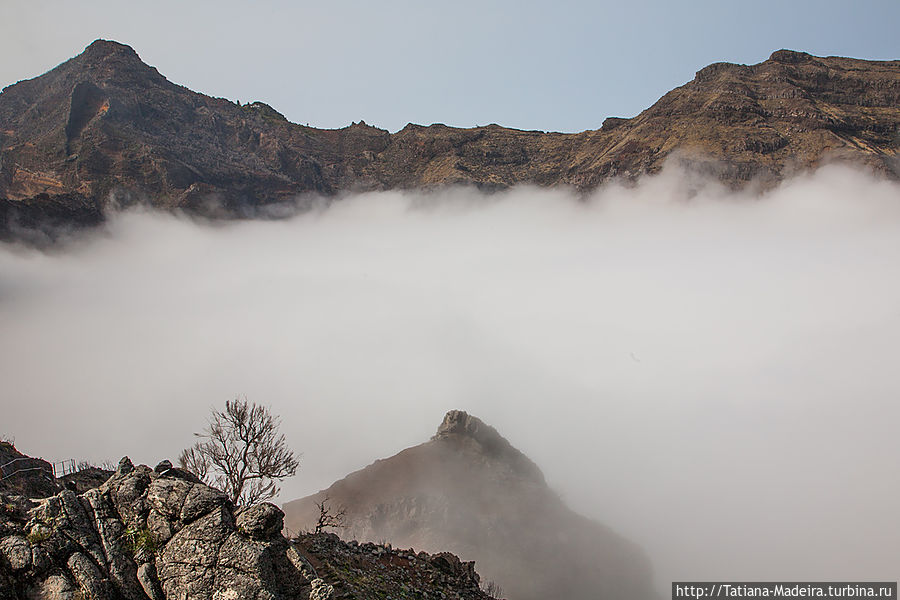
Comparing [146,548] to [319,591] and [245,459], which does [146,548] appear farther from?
[245,459]

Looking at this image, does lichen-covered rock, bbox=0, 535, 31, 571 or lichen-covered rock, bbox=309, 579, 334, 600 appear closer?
lichen-covered rock, bbox=0, 535, 31, 571

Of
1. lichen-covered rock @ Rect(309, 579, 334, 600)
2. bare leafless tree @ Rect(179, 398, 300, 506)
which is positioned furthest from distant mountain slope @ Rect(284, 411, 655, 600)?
lichen-covered rock @ Rect(309, 579, 334, 600)

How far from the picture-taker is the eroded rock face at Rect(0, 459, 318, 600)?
44.3 ft

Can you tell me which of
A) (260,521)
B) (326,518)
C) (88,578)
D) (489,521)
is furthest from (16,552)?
(489,521)

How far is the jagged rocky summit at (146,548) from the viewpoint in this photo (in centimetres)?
1352

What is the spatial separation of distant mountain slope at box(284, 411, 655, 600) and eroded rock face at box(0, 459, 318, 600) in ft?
128

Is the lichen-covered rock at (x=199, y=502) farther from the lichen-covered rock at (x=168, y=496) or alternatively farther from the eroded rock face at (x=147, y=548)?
the lichen-covered rock at (x=168, y=496)

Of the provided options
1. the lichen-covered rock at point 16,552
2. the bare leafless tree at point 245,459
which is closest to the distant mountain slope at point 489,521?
the bare leafless tree at point 245,459

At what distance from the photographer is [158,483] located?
15.6 m

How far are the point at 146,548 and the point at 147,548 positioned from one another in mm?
25

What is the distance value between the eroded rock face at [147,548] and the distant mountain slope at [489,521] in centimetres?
3888

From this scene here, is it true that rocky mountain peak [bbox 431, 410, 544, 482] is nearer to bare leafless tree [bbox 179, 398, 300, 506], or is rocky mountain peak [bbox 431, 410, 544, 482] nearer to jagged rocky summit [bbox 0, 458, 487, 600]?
bare leafless tree [bbox 179, 398, 300, 506]

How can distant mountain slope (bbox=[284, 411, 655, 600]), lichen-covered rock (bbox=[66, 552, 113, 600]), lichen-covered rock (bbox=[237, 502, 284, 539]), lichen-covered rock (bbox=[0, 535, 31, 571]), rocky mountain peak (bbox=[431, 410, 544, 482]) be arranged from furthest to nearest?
rocky mountain peak (bbox=[431, 410, 544, 482]) < distant mountain slope (bbox=[284, 411, 655, 600]) < lichen-covered rock (bbox=[237, 502, 284, 539]) < lichen-covered rock (bbox=[66, 552, 113, 600]) < lichen-covered rock (bbox=[0, 535, 31, 571])

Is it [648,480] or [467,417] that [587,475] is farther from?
[467,417]
